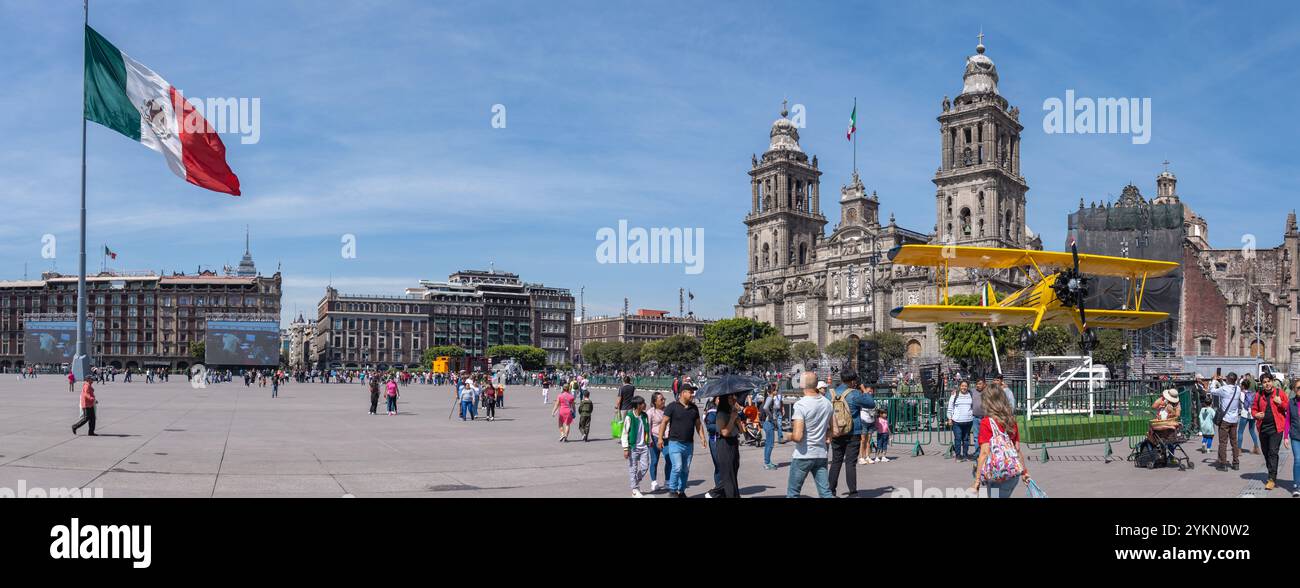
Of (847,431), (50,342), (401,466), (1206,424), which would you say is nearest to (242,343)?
(50,342)

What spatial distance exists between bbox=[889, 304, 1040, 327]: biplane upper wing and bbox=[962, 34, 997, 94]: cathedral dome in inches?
2785

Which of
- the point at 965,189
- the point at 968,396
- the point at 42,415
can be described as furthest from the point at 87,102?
the point at 965,189

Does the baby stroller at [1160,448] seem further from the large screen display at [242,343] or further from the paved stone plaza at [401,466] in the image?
the large screen display at [242,343]

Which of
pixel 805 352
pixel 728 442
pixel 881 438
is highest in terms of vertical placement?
pixel 728 442

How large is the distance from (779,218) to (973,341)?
44.1 meters

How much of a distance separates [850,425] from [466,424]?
58.9ft

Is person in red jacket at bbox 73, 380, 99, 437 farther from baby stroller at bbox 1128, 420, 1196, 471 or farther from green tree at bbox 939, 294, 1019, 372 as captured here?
green tree at bbox 939, 294, 1019, 372

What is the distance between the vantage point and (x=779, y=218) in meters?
114

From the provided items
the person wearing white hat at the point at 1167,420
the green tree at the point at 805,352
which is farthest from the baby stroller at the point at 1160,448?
the green tree at the point at 805,352

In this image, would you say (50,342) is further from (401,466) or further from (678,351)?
(401,466)

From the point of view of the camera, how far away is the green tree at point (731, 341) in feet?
319

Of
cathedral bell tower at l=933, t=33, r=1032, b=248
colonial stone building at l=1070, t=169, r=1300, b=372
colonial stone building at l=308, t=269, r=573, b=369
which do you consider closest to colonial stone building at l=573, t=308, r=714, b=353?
colonial stone building at l=308, t=269, r=573, b=369

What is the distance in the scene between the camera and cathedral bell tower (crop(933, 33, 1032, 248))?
9075 cm
